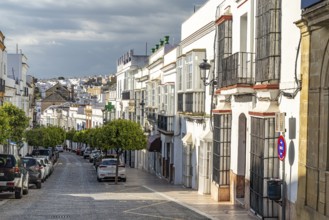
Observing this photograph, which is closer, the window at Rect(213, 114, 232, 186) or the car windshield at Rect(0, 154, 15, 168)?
the window at Rect(213, 114, 232, 186)

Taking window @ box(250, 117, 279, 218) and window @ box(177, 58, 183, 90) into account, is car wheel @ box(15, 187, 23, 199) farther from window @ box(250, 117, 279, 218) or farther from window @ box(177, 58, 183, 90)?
window @ box(177, 58, 183, 90)

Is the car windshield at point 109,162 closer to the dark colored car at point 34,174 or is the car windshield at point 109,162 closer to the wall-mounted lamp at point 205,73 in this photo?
the dark colored car at point 34,174

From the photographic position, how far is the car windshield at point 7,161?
23.5m

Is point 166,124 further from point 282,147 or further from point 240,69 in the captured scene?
point 282,147

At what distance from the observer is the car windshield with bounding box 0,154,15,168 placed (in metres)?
23.5

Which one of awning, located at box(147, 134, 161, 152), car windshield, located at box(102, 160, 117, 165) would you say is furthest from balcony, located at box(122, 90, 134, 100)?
car windshield, located at box(102, 160, 117, 165)

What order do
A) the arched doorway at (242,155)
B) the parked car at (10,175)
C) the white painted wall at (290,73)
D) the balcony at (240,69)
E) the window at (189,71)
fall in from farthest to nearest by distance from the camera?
the window at (189,71)
the parked car at (10,175)
the arched doorway at (242,155)
the balcony at (240,69)
the white painted wall at (290,73)

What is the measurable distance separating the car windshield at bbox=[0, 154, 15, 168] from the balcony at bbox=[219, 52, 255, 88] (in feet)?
25.8

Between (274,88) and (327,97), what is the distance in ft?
11.7

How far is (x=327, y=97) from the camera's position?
517 inches

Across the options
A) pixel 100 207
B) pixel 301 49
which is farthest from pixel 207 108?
pixel 301 49

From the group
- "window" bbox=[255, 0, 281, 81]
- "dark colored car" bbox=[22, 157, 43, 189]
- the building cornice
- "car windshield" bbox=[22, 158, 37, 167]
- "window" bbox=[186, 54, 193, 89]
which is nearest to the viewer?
"window" bbox=[255, 0, 281, 81]

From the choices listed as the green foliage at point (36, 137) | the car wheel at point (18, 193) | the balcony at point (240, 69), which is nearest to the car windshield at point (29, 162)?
the car wheel at point (18, 193)

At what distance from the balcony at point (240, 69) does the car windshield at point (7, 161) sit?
25.8 feet
